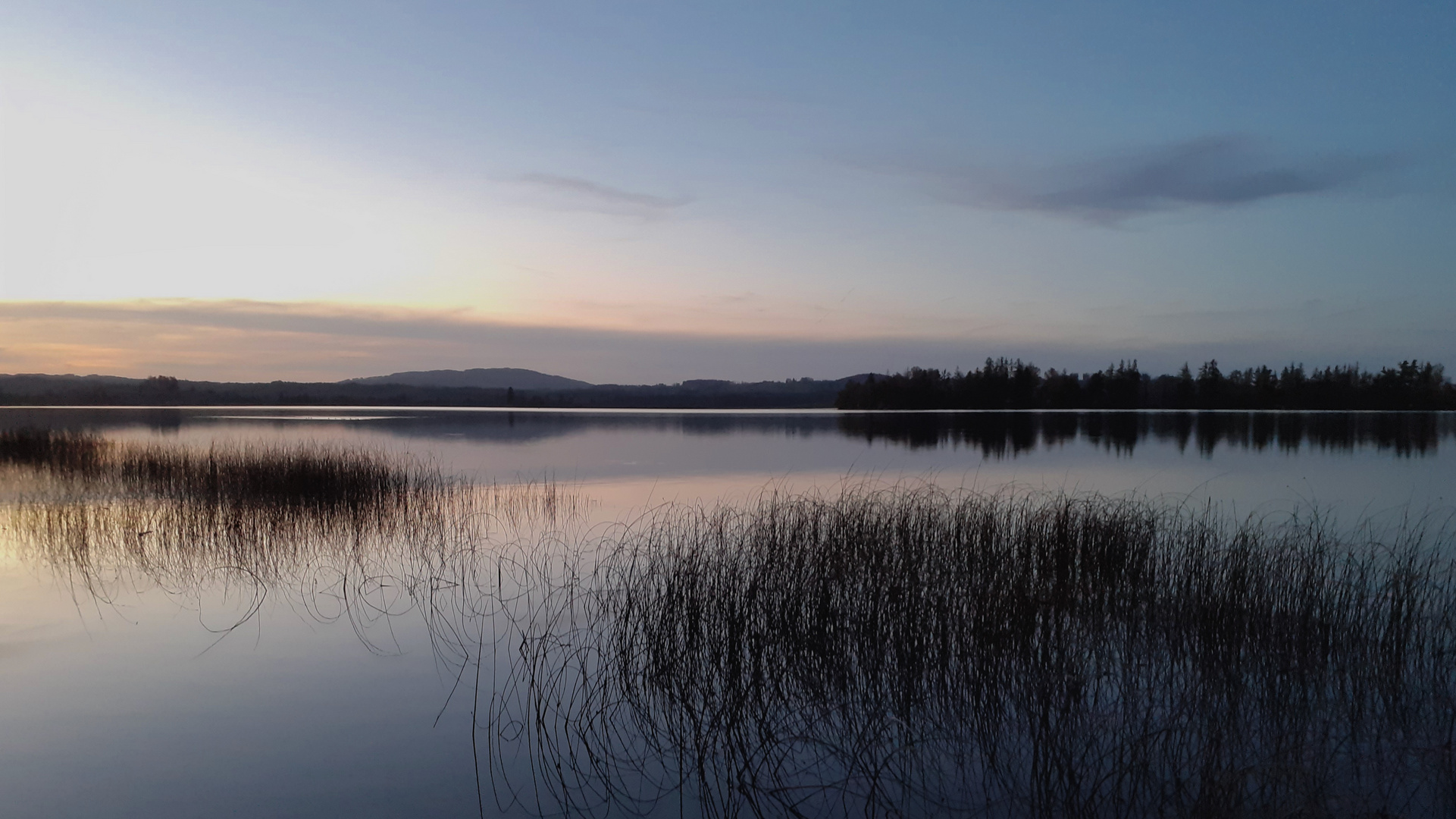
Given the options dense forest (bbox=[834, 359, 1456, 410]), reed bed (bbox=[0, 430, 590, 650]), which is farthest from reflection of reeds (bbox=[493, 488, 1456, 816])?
dense forest (bbox=[834, 359, 1456, 410])

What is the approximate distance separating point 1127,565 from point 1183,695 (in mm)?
3223

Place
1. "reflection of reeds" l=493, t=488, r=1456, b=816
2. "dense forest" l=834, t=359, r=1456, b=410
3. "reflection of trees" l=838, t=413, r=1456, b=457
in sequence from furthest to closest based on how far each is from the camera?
"dense forest" l=834, t=359, r=1456, b=410, "reflection of trees" l=838, t=413, r=1456, b=457, "reflection of reeds" l=493, t=488, r=1456, b=816

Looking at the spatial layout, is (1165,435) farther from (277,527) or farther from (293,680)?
(293,680)

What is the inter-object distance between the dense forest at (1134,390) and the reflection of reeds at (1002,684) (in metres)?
89.4

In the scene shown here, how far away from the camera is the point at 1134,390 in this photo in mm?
94250

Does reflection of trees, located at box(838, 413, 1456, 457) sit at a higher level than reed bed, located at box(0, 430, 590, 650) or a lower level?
higher

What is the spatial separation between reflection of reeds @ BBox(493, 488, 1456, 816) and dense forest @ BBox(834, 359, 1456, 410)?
89.4 meters

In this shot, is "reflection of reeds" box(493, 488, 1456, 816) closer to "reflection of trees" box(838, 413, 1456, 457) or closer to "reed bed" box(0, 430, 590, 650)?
"reed bed" box(0, 430, 590, 650)

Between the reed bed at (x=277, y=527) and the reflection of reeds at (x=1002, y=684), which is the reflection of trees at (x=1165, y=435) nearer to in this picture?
the reed bed at (x=277, y=527)

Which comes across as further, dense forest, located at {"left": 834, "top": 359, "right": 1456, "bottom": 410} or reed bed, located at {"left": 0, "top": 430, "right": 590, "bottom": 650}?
dense forest, located at {"left": 834, "top": 359, "right": 1456, "bottom": 410}

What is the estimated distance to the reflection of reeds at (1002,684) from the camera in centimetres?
376

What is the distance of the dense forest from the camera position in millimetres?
85938

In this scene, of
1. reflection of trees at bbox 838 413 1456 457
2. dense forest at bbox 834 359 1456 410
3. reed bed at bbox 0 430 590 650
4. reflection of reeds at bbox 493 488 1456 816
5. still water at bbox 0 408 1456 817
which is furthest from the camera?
dense forest at bbox 834 359 1456 410

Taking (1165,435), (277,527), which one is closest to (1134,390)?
(1165,435)
